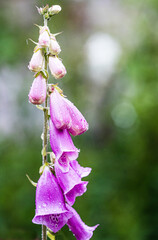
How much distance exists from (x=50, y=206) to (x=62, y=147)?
0.27m

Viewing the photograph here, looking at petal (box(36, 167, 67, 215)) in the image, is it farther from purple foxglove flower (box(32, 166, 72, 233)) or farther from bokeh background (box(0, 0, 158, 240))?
bokeh background (box(0, 0, 158, 240))

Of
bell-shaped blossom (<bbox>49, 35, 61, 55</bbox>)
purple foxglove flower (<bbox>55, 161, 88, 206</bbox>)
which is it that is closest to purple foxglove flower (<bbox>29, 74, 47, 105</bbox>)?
bell-shaped blossom (<bbox>49, 35, 61, 55</bbox>)

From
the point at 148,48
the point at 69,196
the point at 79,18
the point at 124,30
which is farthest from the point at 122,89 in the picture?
the point at 69,196

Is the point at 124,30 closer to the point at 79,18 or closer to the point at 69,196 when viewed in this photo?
the point at 79,18

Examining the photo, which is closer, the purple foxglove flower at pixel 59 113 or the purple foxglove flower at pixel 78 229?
the purple foxglove flower at pixel 59 113

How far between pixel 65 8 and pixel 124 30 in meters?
1.75

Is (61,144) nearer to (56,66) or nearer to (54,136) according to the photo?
(54,136)

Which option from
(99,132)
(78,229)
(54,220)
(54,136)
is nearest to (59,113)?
(54,136)

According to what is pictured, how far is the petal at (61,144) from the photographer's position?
1.80 metres

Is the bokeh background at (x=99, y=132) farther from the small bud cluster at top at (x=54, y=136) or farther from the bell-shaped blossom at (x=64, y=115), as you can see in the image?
the bell-shaped blossom at (x=64, y=115)

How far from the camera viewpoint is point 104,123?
8.43 metres

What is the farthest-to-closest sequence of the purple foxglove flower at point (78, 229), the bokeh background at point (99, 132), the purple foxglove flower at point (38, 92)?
1. the bokeh background at point (99, 132)
2. the purple foxglove flower at point (78, 229)
3. the purple foxglove flower at point (38, 92)

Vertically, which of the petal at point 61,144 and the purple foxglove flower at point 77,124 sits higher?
the purple foxglove flower at point 77,124

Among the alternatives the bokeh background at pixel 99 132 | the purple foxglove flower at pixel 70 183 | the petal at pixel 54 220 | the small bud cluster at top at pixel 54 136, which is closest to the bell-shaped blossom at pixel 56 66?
the small bud cluster at top at pixel 54 136
